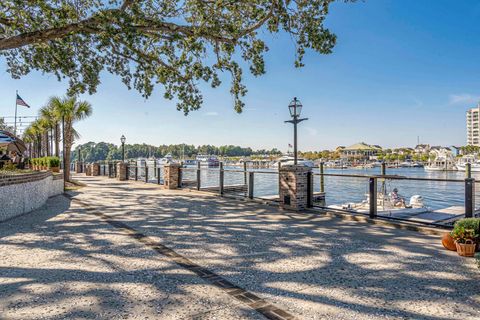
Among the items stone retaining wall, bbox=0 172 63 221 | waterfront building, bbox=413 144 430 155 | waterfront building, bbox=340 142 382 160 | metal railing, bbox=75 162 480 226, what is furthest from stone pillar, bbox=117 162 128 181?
waterfront building, bbox=413 144 430 155

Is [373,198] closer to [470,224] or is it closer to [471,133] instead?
[470,224]

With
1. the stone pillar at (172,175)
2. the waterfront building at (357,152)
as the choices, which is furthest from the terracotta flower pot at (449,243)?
the waterfront building at (357,152)

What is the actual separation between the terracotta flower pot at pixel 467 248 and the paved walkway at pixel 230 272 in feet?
0.79

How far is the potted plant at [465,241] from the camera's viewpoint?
4.46 metres

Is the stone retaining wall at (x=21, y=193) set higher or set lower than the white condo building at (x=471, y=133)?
lower

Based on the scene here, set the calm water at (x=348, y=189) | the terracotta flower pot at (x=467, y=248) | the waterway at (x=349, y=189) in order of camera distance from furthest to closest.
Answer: the calm water at (x=348, y=189)
the waterway at (x=349, y=189)
the terracotta flower pot at (x=467, y=248)

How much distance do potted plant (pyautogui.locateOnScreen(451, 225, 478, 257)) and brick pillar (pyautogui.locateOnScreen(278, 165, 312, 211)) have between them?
4121 millimetres

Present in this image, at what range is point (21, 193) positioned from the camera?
820 cm

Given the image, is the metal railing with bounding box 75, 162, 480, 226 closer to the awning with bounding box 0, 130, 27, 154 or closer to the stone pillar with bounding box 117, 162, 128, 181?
the stone pillar with bounding box 117, 162, 128, 181

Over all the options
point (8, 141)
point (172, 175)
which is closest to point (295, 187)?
point (172, 175)

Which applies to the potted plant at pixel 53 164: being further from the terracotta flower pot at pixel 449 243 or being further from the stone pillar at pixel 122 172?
the terracotta flower pot at pixel 449 243

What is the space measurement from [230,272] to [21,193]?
6.97 m

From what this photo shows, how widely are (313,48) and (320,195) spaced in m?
9.65

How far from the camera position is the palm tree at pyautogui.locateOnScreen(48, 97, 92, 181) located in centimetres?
1823
